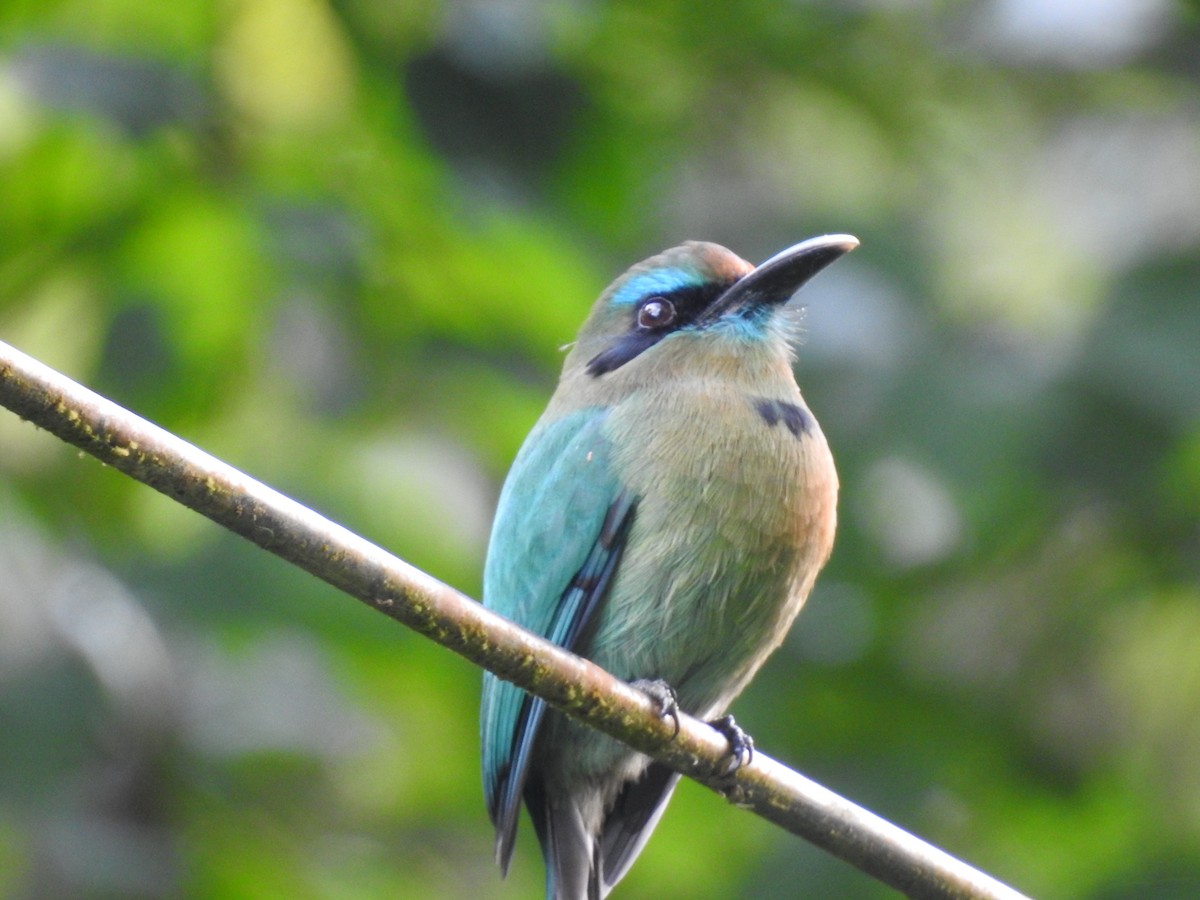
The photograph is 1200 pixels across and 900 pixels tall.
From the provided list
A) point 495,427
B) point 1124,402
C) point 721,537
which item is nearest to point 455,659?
point 495,427

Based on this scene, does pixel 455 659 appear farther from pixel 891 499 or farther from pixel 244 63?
pixel 244 63

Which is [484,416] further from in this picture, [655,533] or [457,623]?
[457,623]

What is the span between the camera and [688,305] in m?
4.21

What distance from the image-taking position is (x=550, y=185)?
14.9ft

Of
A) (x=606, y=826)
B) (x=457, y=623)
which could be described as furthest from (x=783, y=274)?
(x=457, y=623)

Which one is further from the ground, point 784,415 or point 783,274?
point 783,274

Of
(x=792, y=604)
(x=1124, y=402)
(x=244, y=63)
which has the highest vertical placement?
(x=1124, y=402)

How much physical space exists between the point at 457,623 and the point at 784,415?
1581 millimetres

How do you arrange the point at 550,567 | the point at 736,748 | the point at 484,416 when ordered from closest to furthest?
the point at 736,748
the point at 550,567
the point at 484,416

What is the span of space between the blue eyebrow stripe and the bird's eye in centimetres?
2

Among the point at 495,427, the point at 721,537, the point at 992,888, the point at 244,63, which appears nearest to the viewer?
the point at 992,888

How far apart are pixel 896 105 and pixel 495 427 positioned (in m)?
1.69

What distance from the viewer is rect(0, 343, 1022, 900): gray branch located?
216 centimetres

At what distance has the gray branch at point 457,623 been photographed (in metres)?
2.16
